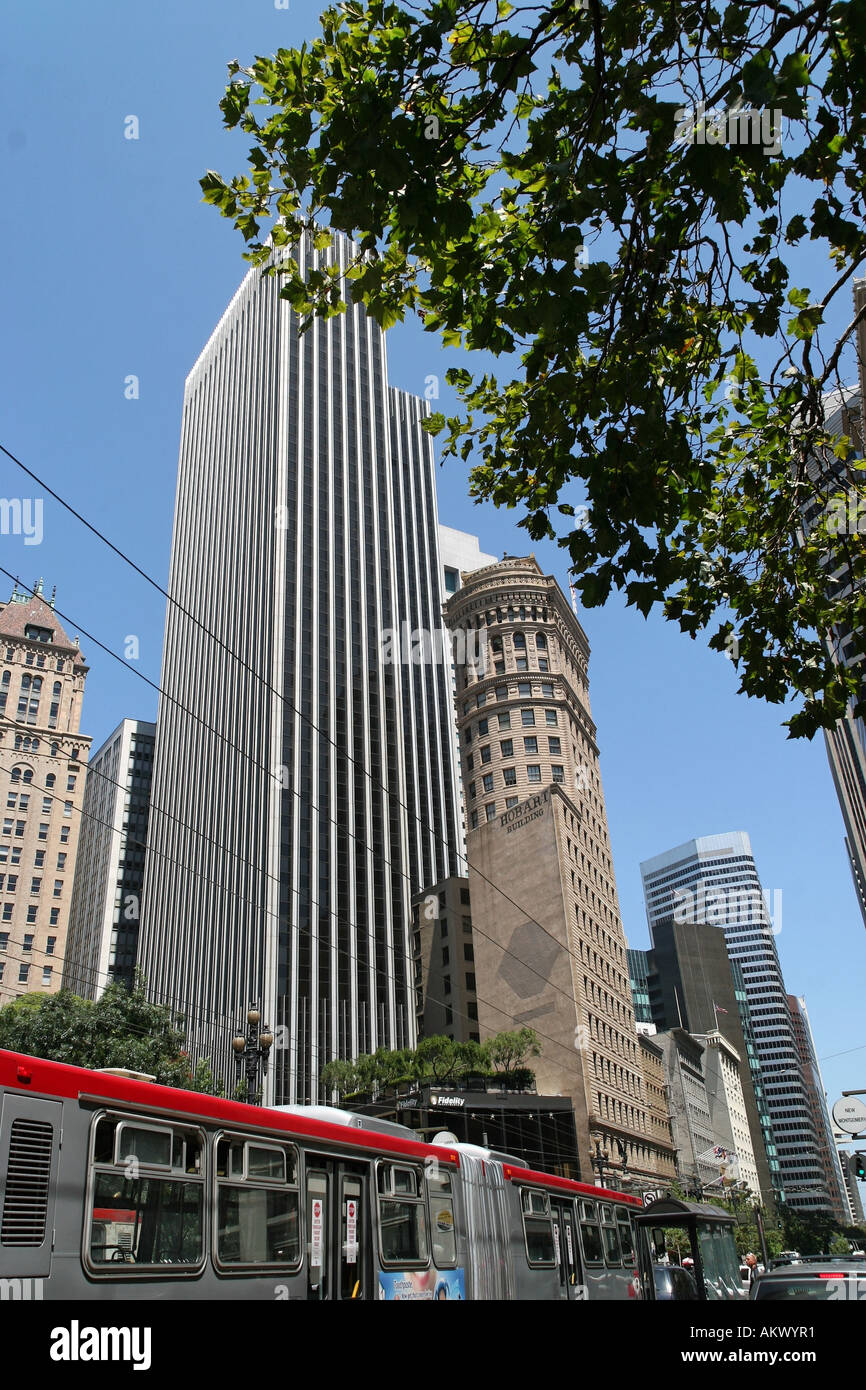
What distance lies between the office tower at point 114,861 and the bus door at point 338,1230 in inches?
4663

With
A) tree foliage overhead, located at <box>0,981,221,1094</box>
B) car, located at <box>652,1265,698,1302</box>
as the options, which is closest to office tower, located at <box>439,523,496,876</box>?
tree foliage overhead, located at <box>0,981,221,1094</box>

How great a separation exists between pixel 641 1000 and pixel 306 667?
302ft

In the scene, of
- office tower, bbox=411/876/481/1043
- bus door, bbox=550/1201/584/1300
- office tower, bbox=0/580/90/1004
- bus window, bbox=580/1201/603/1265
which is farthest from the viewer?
office tower, bbox=0/580/90/1004

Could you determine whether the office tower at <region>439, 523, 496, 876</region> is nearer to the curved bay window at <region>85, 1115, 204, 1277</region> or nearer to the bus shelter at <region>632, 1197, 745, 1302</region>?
the bus shelter at <region>632, 1197, 745, 1302</region>

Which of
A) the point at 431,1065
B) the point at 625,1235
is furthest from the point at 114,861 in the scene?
the point at 625,1235

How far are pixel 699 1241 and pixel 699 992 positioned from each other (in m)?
136

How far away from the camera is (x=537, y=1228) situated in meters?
16.2

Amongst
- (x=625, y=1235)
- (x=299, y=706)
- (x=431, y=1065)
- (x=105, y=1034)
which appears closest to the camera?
(x=625, y=1235)

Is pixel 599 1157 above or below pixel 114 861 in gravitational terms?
below

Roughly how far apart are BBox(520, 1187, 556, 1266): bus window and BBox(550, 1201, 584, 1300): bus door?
0.26 m

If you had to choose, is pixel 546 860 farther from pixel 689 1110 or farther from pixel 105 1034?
pixel 689 1110

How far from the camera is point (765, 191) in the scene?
7645mm

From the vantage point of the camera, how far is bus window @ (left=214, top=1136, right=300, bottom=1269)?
8875 mm

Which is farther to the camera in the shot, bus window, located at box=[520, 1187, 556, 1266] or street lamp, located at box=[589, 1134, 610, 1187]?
street lamp, located at box=[589, 1134, 610, 1187]
